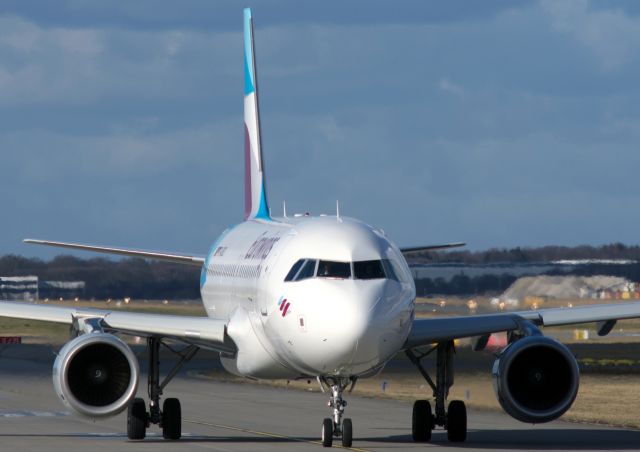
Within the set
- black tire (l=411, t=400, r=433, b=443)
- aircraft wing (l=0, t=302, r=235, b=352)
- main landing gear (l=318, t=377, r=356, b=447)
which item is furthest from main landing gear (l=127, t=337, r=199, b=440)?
black tire (l=411, t=400, r=433, b=443)

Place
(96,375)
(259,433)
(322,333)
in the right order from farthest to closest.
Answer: (259,433), (96,375), (322,333)

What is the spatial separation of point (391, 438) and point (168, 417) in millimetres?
3762

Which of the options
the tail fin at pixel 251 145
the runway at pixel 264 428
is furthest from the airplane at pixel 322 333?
the tail fin at pixel 251 145

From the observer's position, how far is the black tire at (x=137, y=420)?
83.4ft

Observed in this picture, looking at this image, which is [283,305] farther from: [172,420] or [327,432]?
[172,420]

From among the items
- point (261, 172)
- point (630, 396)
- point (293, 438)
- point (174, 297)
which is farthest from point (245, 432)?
point (174, 297)

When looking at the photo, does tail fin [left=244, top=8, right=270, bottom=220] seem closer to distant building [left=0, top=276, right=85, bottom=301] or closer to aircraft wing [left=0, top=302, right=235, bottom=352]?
aircraft wing [left=0, top=302, right=235, bottom=352]

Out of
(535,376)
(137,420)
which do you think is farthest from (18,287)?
(535,376)

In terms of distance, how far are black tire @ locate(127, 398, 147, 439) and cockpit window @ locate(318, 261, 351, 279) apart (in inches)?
197

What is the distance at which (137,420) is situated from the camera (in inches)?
1001

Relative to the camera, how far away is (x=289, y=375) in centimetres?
2442

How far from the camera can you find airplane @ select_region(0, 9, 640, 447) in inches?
853

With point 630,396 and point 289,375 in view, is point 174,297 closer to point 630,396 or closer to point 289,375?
point 630,396

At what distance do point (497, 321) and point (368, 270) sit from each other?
171 inches
